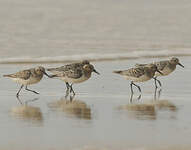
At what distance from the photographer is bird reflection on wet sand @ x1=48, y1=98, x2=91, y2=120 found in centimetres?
1084

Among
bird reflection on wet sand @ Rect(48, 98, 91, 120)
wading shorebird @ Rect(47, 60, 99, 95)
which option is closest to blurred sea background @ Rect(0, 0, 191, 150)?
bird reflection on wet sand @ Rect(48, 98, 91, 120)

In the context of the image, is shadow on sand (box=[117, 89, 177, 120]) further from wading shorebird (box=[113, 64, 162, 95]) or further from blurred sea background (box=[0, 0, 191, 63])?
blurred sea background (box=[0, 0, 191, 63])

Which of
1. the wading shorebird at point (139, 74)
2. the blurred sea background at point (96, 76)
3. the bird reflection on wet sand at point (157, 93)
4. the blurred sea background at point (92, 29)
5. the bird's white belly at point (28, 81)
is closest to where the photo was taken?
the blurred sea background at point (96, 76)

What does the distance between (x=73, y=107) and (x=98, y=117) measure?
3.74 feet

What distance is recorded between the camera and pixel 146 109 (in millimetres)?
11297

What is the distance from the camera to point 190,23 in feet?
84.4

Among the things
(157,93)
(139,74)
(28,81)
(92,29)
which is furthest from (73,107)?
(92,29)

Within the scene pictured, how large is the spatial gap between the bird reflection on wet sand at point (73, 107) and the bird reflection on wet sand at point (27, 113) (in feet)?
1.23

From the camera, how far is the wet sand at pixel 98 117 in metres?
8.71

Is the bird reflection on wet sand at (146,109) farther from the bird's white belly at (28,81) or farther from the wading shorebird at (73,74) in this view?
the bird's white belly at (28,81)

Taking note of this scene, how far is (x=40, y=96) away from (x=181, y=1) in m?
19.5

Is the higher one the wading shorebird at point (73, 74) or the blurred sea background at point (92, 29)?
the blurred sea background at point (92, 29)

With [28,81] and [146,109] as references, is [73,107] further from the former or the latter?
[28,81]

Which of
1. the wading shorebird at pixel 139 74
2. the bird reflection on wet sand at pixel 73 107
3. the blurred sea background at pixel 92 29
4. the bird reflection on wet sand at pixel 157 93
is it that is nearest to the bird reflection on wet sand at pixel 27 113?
the bird reflection on wet sand at pixel 73 107
